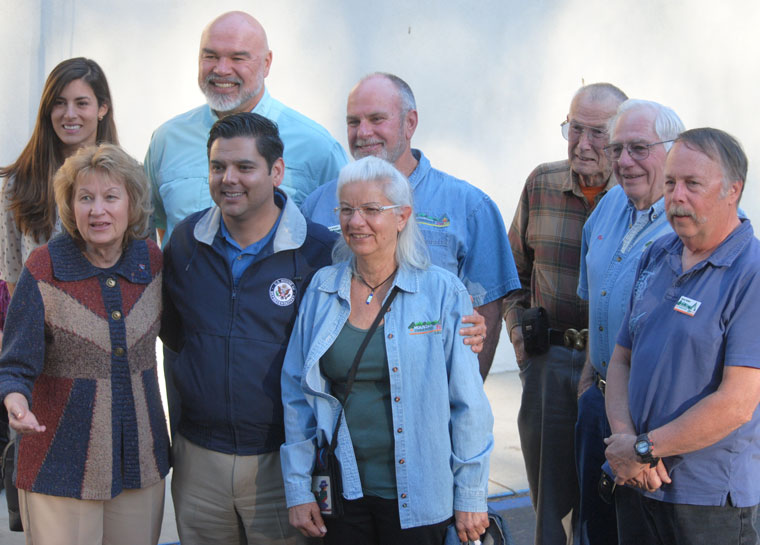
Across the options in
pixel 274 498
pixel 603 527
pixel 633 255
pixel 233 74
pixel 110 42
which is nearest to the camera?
pixel 274 498

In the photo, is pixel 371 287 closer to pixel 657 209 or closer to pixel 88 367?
pixel 88 367

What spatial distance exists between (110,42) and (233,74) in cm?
197

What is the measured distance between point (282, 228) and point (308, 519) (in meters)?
1.00

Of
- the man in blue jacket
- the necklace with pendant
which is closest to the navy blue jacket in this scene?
the man in blue jacket

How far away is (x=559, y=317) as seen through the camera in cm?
393

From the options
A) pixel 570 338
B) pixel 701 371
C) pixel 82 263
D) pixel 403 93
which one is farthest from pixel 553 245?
pixel 82 263

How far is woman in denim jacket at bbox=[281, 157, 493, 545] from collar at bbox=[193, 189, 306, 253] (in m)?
0.24

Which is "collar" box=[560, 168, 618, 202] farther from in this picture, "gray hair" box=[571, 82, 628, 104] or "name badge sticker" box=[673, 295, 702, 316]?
"name badge sticker" box=[673, 295, 702, 316]

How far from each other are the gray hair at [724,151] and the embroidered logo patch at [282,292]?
140 cm

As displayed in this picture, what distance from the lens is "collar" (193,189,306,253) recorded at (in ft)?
10.0

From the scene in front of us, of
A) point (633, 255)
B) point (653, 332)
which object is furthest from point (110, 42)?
point (653, 332)

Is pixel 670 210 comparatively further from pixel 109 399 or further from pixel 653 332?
pixel 109 399

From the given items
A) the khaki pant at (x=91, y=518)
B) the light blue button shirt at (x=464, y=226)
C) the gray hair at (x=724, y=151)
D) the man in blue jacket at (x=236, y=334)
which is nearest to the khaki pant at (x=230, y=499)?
the man in blue jacket at (x=236, y=334)

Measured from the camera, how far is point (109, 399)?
2848 mm
